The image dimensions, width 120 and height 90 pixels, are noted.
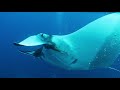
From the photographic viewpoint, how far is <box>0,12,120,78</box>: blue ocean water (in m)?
5.02

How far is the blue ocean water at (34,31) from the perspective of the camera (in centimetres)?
502

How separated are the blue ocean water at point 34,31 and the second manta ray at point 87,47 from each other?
0.06 meters

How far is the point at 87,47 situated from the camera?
509cm

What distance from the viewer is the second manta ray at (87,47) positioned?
5.02 metres

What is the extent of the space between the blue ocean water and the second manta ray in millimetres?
61

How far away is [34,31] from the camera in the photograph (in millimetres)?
5031

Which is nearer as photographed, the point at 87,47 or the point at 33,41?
the point at 33,41

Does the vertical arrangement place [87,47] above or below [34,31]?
below

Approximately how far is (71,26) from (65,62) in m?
0.44

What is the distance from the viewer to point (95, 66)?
508cm

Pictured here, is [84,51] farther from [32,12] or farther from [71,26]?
A: [32,12]

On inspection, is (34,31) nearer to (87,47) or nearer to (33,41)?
(33,41)

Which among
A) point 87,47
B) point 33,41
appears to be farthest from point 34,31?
point 87,47

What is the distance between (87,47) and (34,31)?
667 millimetres
